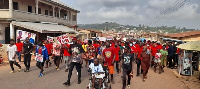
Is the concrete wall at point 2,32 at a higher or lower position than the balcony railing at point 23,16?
lower

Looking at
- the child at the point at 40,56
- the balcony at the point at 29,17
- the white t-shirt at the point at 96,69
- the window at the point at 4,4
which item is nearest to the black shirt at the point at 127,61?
the white t-shirt at the point at 96,69

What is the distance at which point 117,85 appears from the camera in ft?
24.6

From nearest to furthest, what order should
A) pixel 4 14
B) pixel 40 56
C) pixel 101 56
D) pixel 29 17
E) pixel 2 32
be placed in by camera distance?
1. pixel 101 56
2. pixel 40 56
3. pixel 4 14
4. pixel 2 32
5. pixel 29 17

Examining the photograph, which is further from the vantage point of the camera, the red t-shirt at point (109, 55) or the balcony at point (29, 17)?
the balcony at point (29, 17)

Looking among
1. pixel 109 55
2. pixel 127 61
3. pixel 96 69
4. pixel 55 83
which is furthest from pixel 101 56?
pixel 55 83

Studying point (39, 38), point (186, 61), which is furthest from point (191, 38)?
point (39, 38)

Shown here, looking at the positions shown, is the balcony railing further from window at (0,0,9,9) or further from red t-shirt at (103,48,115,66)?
red t-shirt at (103,48,115,66)

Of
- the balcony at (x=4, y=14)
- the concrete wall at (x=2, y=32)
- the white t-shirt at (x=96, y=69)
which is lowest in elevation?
the white t-shirt at (x=96, y=69)

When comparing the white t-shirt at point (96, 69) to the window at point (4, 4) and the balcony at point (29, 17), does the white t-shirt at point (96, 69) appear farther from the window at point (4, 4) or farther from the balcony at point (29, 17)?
the window at point (4, 4)

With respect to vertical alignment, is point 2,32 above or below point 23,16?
below

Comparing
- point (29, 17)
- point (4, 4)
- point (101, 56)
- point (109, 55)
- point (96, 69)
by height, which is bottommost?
point (96, 69)

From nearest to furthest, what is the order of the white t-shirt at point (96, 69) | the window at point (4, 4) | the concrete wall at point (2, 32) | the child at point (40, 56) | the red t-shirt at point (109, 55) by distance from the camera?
the white t-shirt at point (96, 69), the red t-shirt at point (109, 55), the child at point (40, 56), the concrete wall at point (2, 32), the window at point (4, 4)

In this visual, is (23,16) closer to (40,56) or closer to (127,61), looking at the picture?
(40,56)

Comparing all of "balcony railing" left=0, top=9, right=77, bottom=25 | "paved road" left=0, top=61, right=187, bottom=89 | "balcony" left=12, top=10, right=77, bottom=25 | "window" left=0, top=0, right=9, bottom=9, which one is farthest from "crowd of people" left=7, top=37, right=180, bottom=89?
"window" left=0, top=0, right=9, bottom=9
